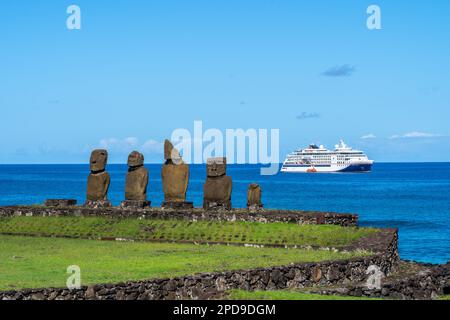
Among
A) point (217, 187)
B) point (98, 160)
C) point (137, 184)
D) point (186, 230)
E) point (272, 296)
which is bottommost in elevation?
point (272, 296)

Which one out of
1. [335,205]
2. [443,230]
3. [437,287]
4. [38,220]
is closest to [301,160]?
[335,205]

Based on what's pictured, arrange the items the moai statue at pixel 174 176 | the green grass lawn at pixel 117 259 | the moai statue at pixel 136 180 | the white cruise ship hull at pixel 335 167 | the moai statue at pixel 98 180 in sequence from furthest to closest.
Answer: the white cruise ship hull at pixel 335 167
the moai statue at pixel 98 180
the moai statue at pixel 136 180
the moai statue at pixel 174 176
the green grass lawn at pixel 117 259

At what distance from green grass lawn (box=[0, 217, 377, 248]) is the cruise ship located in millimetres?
126128

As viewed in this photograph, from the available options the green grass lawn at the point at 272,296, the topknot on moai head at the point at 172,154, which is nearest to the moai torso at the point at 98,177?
the topknot on moai head at the point at 172,154

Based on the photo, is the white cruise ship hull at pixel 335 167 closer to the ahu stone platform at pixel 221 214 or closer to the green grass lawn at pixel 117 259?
the ahu stone platform at pixel 221 214

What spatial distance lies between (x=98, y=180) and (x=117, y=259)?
12.6 m

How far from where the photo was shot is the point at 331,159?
520 feet

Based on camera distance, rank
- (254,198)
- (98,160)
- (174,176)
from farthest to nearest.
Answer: (98,160) → (174,176) → (254,198)

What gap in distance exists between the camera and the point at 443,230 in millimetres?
60219

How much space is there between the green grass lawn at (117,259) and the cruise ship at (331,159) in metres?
129

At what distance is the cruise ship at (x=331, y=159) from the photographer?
6216 inches

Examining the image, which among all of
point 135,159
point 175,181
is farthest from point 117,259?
point 135,159

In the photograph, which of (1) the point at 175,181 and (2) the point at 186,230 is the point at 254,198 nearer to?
(1) the point at 175,181
